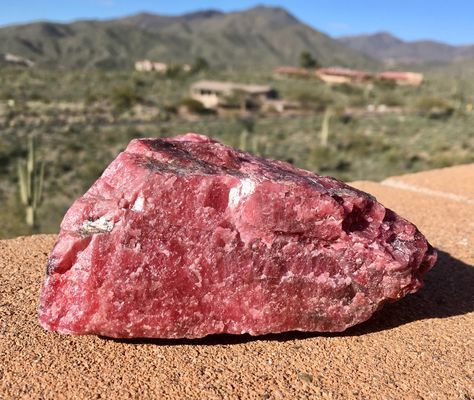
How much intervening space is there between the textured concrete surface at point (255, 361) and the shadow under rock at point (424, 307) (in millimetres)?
16

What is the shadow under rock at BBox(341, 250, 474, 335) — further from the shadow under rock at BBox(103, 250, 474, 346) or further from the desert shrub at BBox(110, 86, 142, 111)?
the desert shrub at BBox(110, 86, 142, 111)

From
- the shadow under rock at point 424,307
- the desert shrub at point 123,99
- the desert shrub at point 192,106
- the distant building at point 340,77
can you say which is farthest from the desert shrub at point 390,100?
the shadow under rock at point 424,307

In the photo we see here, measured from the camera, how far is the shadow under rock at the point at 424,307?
4344mm

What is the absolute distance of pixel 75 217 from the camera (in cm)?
411

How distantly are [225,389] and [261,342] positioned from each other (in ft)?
2.33

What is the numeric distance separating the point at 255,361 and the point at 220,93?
147ft

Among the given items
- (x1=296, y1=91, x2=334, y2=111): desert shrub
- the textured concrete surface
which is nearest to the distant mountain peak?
(x1=296, y1=91, x2=334, y2=111): desert shrub

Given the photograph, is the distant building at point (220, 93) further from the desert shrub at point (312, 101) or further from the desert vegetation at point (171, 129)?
the desert shrub at point (312, 101)

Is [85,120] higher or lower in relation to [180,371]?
lower

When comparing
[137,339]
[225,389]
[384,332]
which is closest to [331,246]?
[384,332]

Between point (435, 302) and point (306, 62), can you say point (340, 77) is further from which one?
point (435, 302)

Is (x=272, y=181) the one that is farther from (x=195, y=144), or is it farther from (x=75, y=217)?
(x=75, y=217)

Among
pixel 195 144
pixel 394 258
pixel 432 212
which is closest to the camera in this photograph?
pixel 394 258

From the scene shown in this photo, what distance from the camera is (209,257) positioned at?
13.6 feet
